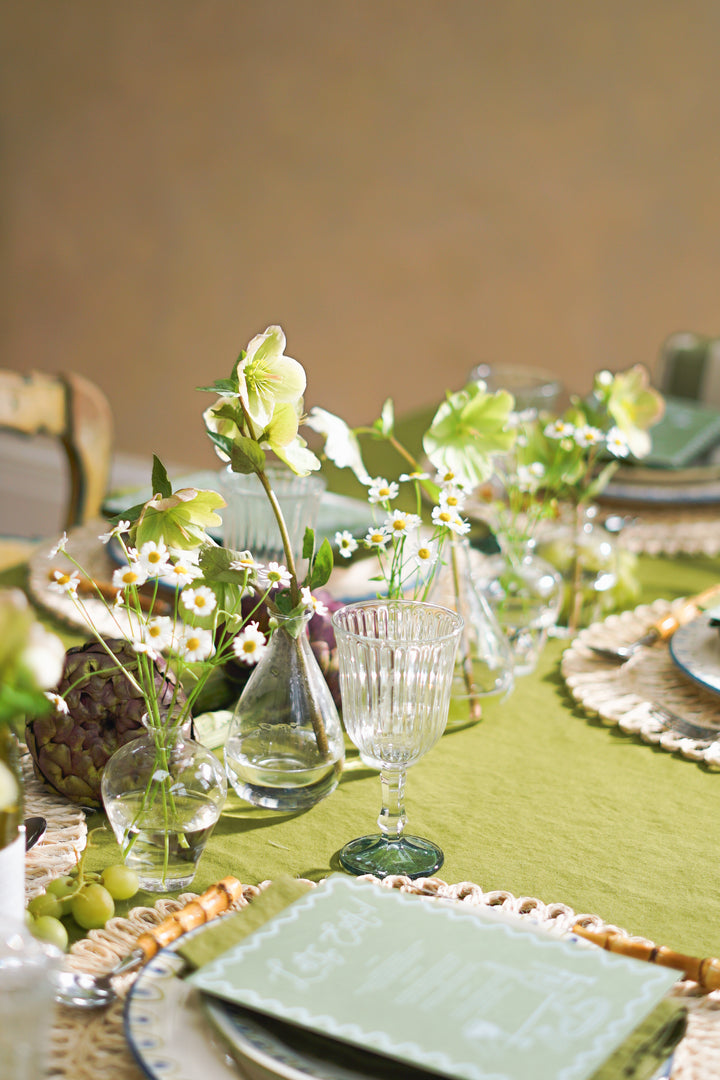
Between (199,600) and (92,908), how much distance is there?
19 centimetres

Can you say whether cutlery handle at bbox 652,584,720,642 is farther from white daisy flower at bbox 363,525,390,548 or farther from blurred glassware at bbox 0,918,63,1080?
blurred glassware at bbox 0,918,63,1080

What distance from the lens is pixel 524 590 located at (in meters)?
1.09

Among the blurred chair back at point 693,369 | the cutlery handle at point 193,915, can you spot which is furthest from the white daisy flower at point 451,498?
the blurred chair back at point 693,369

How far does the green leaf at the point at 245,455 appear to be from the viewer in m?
0.68

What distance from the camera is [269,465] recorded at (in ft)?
3.58

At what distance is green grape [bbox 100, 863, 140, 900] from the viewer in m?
0.63

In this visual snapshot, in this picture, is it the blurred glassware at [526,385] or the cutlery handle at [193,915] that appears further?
the blurred glassware at [526,385]

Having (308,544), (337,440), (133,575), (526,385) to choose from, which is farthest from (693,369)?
(133,575)

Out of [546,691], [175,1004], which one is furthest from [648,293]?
[175,1004]

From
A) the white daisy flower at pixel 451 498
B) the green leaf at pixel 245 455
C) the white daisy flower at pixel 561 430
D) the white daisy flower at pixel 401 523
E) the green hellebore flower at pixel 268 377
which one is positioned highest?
the green hellebore flower at pixel 268 377

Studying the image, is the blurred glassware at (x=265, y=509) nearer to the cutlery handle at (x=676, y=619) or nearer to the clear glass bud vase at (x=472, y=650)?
the clear glass bud vase at (x=472, y=650)

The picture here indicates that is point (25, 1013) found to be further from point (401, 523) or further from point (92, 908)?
point (401, 523)

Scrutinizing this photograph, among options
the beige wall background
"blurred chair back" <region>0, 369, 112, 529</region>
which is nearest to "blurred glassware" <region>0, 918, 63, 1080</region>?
"blurred chair back" <region>0, 369, 112, 529</region>

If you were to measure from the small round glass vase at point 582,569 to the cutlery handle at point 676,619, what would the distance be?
7 centimetres
